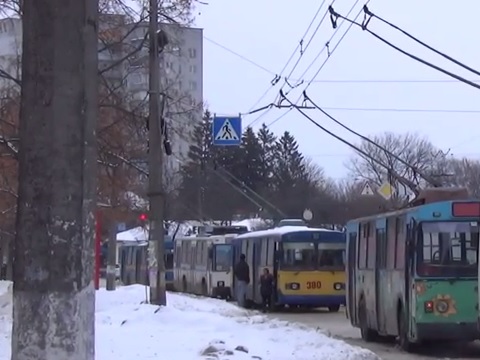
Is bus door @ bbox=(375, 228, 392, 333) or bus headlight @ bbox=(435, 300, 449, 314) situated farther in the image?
bus door @ bbox=(375, 228, 392, 333)

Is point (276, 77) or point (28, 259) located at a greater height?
point (276, 77)

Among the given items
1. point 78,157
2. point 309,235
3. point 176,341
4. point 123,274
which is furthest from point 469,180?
point 78,157

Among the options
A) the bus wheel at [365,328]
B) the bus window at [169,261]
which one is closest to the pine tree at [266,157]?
the bus window at [169,261]

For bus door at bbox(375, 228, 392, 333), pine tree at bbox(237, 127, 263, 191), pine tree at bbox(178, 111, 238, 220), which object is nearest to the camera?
bus door at bbox(375, 228, 392, 333)

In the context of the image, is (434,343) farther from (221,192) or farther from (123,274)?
(221,192)

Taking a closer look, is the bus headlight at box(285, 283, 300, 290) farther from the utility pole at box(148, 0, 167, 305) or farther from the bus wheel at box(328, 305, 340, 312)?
the utility pole at box(148, 0, 167, 305)

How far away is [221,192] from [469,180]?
1822 centimetres

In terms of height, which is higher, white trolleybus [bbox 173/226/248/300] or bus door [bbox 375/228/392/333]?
white trolleybus [bbox 173/226/248/300]

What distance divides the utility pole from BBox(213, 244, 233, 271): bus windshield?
21091 millimetres

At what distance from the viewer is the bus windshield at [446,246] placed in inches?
755

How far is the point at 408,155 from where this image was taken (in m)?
83.6

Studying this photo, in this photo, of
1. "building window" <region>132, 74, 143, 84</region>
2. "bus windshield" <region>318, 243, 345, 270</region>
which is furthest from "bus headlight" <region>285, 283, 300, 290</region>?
"building window" <region>132, 74, 143, 84</region>

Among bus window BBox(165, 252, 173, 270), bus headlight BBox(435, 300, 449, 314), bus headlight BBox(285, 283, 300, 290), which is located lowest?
bus headlight BBox(435, 300, 449, 314)

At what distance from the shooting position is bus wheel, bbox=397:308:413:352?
20156mm
